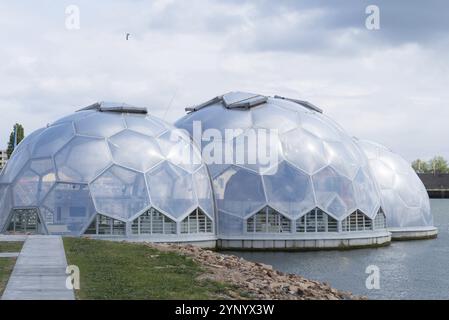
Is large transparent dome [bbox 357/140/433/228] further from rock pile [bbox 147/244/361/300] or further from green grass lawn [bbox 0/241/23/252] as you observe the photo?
green grass lawn [bbox 0/241/23/252]

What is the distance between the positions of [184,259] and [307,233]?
50.3 ft

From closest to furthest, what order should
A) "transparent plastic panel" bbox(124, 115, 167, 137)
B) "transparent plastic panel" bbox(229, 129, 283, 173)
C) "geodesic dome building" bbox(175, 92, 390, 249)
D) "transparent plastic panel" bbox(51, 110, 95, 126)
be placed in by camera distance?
"geodesic dome building" bbox(175, 92, 390, 249)
"transparent plastic panel" bbox(124, 115, 167, 137)
"transparent plastic panel" bbox(229, 129, 283, 173)
"transparent plastic panel" bbox(51, 110, 95, 126)

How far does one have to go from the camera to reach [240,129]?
36.0 metres

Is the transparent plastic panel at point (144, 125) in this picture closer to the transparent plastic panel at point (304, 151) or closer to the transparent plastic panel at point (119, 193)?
the transparent plastic panel at point (119, 193)

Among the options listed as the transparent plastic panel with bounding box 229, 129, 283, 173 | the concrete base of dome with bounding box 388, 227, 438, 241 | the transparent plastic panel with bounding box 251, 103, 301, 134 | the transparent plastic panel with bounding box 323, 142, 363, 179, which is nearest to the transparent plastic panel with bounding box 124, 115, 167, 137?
the transparent plastic panel with bounding box 229, 129, 283, 173

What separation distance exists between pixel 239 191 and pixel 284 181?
234 centimetres

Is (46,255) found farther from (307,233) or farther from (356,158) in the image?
(356,158)

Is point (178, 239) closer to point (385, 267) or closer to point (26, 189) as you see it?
point (26, 189)

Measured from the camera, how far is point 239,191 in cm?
3447

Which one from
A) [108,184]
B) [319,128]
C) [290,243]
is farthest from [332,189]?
[108,184]

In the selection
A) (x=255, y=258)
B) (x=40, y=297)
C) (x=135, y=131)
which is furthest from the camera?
(x=135, y=131)

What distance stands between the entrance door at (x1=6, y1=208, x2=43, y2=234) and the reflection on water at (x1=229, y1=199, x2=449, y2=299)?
972cm

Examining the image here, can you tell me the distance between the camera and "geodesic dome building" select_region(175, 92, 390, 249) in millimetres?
34094
